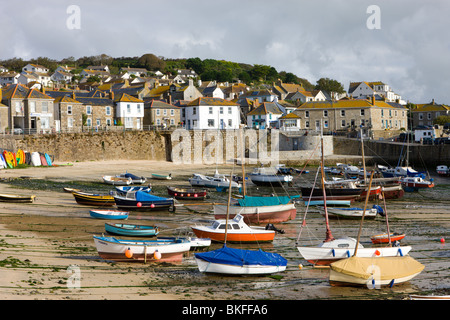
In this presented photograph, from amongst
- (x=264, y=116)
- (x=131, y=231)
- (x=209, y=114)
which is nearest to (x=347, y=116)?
(x=264, y=116)

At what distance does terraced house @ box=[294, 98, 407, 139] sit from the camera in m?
81.3

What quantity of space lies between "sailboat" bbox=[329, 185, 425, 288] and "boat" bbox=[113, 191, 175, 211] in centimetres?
1664

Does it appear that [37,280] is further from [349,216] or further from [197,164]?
[197,164]

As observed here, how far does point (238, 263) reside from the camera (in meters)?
20.2

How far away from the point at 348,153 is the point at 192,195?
133 ft

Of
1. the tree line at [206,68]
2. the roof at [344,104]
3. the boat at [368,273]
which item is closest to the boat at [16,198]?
the boat at [368,273]

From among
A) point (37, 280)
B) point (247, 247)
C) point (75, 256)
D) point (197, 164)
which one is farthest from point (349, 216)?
point (197, 164)

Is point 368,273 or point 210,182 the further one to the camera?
point 210,182

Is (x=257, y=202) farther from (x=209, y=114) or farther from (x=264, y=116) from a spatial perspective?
(x=264, y=116)

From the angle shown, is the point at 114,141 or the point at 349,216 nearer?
the point at 349,216

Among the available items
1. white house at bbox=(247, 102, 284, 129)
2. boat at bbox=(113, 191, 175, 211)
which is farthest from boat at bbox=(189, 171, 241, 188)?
white house at bbox=(247, 102, 284, 129)

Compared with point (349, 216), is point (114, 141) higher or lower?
higher

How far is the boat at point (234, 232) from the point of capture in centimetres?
2534

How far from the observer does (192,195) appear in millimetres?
40469
